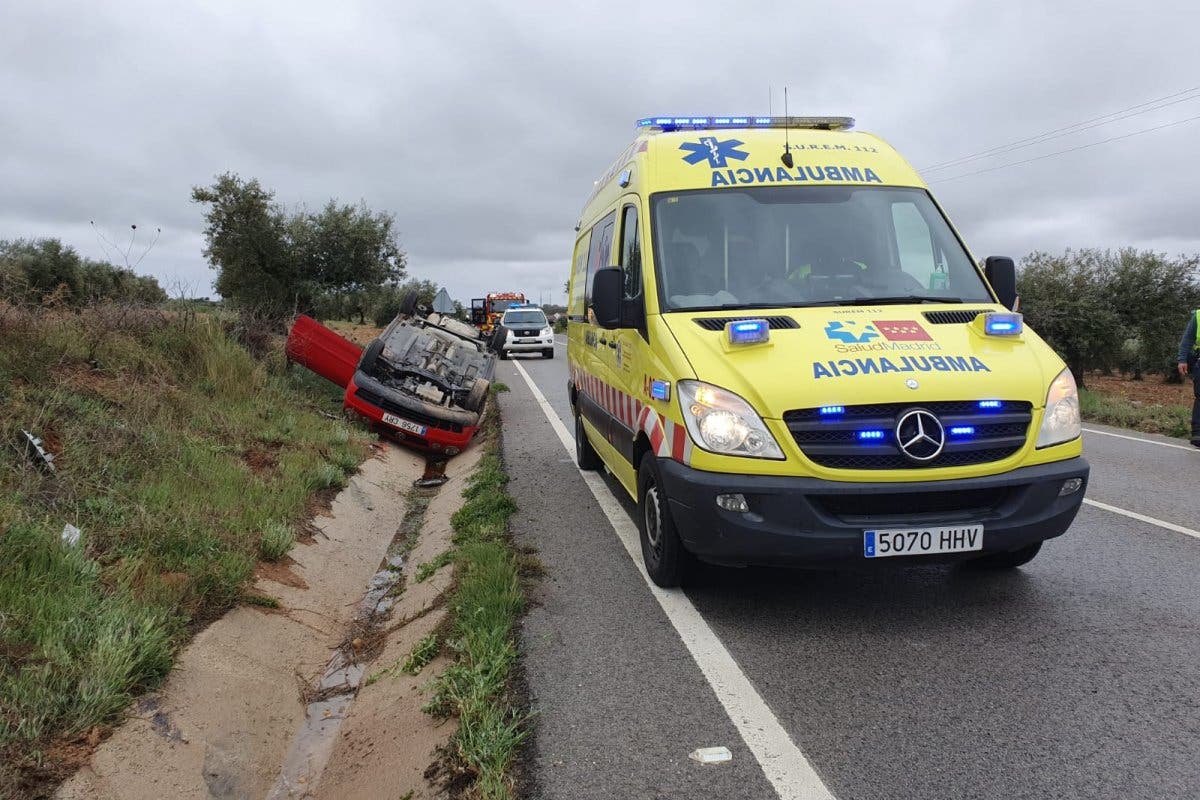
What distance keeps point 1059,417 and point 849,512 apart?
1.19 meters

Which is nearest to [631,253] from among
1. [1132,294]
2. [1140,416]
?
[1140,416]

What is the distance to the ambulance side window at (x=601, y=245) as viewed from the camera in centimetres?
616

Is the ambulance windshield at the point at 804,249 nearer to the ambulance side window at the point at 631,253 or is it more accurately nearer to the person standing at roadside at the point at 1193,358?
the ambulance side window at the point at 631,253

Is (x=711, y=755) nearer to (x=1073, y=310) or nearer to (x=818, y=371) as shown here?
(x=818, y=371)

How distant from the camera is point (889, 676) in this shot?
→ 11.8 feet

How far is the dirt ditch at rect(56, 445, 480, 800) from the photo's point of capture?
125 inches

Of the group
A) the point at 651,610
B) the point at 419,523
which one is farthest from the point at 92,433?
the point at 651,610

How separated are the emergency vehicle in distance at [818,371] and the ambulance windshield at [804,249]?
12 mm

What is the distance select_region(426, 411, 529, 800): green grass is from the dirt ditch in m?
0.14

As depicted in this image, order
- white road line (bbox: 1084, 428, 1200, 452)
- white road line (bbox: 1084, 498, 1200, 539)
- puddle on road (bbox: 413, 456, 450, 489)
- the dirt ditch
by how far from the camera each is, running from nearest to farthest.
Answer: the dirt ditch, white road line (bbox: 1084, 498, 1200, 539), puddle on road (bbox: 413, 456, 450, 489), white road line (bbox: 1084, 428, 1200, 452)

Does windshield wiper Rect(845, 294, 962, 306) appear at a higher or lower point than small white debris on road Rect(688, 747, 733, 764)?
higher

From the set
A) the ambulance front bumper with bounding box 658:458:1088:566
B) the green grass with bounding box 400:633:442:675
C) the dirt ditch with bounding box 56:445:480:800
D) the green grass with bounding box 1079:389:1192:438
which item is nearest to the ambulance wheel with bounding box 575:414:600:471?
the dirt ditch with bounding box 56:445:480:800

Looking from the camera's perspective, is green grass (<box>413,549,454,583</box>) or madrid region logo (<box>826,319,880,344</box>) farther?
green grass (<box>413,549,454,583</box>)

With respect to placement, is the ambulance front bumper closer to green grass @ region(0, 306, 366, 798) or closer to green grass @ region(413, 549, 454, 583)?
green grass @ region(413, 549, 454, 583)
